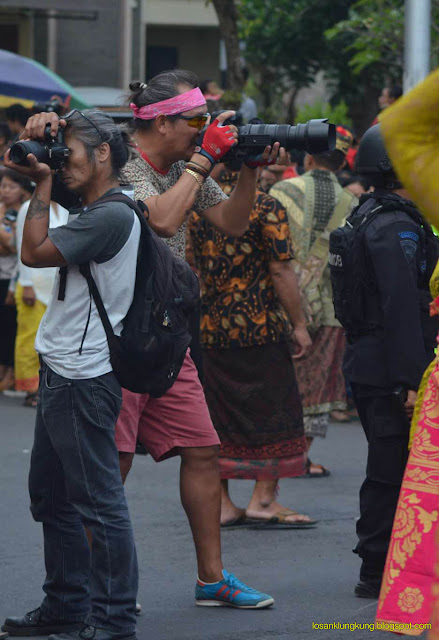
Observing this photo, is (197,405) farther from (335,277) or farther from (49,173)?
(49,173)

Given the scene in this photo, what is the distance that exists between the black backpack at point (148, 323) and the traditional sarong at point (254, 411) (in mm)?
1889

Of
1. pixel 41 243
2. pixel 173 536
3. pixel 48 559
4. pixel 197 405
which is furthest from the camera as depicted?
pixel 173 536

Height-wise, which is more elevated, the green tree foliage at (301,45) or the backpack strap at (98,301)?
the backpack strap at (98,301)

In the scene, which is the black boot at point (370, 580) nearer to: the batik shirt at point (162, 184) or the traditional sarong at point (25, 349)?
the batik shirt at point (162, 184)

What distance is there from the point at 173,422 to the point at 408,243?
42.3 inches

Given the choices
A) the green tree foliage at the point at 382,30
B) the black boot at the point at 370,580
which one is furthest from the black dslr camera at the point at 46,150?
the green tree foliage at the point at 382,30

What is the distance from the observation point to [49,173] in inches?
156

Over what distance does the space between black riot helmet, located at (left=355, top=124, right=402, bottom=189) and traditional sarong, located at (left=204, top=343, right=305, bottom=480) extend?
1487 millimetres

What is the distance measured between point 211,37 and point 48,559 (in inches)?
1219

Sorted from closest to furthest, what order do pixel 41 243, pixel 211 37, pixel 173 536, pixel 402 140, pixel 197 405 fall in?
pixel 402 140
pixel 41 243
pixel 197 405
pixel 173 536
pixel 211 37

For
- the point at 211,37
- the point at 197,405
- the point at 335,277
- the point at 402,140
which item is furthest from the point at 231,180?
the point at 211,37

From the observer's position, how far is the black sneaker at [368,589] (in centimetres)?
480

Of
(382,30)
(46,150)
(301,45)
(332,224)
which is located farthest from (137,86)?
(301,45)

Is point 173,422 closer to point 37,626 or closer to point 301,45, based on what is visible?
point 37,626
